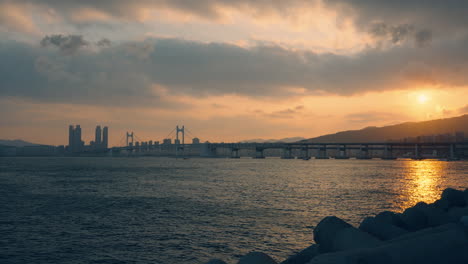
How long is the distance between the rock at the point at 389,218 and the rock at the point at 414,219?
15cm

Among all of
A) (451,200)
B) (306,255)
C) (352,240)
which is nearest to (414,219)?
(306,255)

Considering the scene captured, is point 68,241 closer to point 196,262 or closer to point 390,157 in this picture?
point 196,262

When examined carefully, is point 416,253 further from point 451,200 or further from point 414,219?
point 451,200

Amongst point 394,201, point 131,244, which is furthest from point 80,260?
point 394,201

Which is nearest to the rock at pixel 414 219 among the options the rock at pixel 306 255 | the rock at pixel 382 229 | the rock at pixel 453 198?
the rock at pixel 382 229

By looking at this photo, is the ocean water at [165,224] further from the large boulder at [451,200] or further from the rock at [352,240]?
the rock at [352,240]

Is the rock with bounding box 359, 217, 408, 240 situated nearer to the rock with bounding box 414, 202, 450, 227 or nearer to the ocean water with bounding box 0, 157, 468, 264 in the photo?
the rock with bounding box 414, 202, 450, 227

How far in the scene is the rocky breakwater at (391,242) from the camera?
500 cm

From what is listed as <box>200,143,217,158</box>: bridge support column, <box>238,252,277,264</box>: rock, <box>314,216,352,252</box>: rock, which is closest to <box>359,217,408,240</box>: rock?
<box>314,216,352,252</box>: rock

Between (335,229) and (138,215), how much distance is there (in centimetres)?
1783

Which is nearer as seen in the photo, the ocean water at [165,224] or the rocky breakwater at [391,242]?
the rocky breakwater at [391,242]

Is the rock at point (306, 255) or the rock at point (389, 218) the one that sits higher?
the rock at point (389, 218)

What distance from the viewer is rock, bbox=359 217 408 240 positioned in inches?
338

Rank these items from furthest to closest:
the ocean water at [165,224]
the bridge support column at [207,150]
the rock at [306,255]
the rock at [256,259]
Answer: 1. the bridge support column at [207,150]
2. the ocean water at [165,224]
3. the rock at [306,255]
4. the rock at [256,259]
